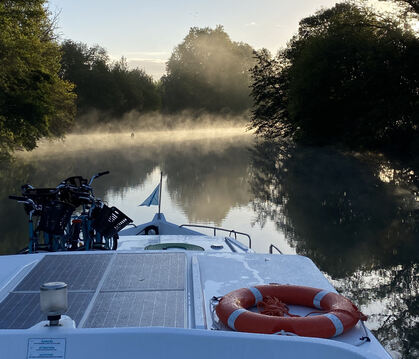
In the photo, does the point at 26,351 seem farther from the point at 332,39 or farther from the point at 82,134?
the point at 82,134

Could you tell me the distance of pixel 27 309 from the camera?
13.0 ft

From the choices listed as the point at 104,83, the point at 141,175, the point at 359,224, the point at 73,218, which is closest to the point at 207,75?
the point at 104,83

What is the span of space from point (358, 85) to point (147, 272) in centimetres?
3132

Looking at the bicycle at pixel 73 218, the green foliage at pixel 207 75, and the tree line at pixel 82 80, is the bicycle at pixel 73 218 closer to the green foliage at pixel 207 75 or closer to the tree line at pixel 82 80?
the tree line at pixel 82 80

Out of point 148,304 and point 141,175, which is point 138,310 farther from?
point 141,175

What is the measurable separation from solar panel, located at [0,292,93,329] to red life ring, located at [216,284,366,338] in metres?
0.92

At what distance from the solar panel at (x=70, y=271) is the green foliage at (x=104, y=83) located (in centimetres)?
5576

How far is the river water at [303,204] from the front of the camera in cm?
1096

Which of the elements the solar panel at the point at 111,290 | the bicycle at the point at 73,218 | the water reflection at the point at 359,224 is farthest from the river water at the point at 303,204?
the solar panel at the point at 111,290

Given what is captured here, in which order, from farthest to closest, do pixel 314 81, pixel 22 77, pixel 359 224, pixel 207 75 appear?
pixel 207 75, pixel 314 81, pixel 22 77, pixel 359 224

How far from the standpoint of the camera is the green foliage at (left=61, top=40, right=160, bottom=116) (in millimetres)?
63750

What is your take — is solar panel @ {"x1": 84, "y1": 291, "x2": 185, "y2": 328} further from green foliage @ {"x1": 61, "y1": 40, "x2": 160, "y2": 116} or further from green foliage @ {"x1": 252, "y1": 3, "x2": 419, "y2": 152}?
green foliage @ {"x1": 61, "y1": 40, "x2": 160, "y2": 116}

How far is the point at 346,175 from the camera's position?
94.1 ft

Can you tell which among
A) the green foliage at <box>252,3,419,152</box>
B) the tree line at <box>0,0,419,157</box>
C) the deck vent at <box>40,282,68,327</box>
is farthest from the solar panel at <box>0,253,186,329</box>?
the green foliage at <box>252,3,419,152</box>
